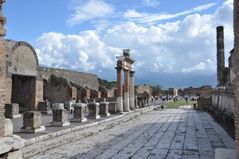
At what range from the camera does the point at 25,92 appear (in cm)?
2334

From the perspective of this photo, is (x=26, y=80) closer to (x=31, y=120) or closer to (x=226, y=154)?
(x=31, y=120)

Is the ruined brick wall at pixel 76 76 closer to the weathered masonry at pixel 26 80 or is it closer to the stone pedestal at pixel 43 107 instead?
the weathered masonry at pixel 26 80

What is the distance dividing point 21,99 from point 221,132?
46.4 ft

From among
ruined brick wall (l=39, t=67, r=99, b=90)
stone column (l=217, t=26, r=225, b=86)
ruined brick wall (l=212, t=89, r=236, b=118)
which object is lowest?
ruined brick wall (l=212, t=89, r=236, b=118)

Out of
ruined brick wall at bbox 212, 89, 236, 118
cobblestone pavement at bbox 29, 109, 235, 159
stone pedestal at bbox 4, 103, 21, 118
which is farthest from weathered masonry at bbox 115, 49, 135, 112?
cobblestone pavement at bbox 29, 109, 235, 159

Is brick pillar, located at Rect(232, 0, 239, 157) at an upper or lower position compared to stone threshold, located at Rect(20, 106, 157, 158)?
upper

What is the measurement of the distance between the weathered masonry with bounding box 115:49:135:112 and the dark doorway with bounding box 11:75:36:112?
5.59 metres

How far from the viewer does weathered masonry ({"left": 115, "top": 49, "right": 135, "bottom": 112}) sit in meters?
24.0

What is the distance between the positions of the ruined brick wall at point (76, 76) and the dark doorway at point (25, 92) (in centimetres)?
682

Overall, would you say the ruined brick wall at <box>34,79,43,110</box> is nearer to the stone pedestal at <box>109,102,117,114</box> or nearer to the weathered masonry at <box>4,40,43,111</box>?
the weathered masonry at <box>4,40,43,111</box>

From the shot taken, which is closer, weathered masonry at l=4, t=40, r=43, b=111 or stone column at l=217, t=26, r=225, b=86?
weathered masonry at l=4, t=40, r=43, b=111

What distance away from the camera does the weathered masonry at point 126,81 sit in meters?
24.0

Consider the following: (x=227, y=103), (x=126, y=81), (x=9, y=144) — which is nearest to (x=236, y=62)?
(x=9, y=144)

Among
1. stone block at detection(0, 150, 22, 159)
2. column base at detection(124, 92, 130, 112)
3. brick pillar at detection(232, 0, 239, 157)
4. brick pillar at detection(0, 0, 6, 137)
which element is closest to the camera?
brick pillar at detection(232, 0, 239, 157)
